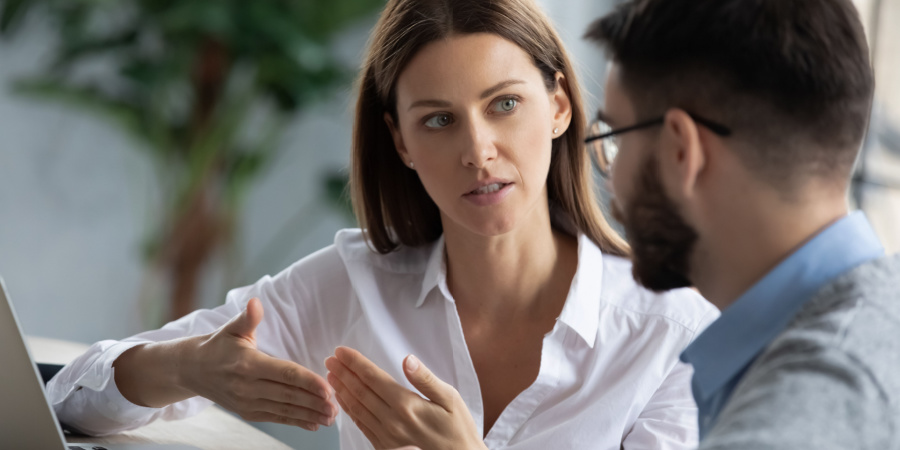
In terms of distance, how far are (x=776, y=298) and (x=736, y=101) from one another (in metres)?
0.19

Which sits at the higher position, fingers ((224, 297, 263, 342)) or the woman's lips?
the woman's lips

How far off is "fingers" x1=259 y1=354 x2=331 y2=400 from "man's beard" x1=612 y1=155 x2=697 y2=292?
53 cm

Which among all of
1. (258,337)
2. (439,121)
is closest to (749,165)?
(439,121)

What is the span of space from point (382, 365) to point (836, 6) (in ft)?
3.22

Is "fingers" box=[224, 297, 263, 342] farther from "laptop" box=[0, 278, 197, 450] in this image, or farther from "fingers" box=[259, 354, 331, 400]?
"laptop" box=[0, 278, 197, 450]

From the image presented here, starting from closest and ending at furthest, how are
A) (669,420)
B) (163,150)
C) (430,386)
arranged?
(430,386) < (669,420) < (163,150)

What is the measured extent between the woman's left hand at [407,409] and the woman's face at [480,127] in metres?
0.38

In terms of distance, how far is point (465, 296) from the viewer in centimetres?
162

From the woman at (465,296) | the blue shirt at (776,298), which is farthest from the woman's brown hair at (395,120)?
the blue shirt at (776,298)

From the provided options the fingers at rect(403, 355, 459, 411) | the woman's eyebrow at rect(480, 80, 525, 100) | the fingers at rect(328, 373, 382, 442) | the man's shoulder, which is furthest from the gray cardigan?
the woman's eyebrow at rect(480, 80, 525, 100)

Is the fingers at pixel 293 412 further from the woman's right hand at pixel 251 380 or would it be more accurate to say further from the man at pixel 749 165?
the man at pixel 749 165

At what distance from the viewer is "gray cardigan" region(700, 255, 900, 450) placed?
659mm

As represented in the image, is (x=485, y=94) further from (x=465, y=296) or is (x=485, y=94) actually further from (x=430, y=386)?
(x=430, y=386)

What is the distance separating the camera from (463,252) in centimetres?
161
